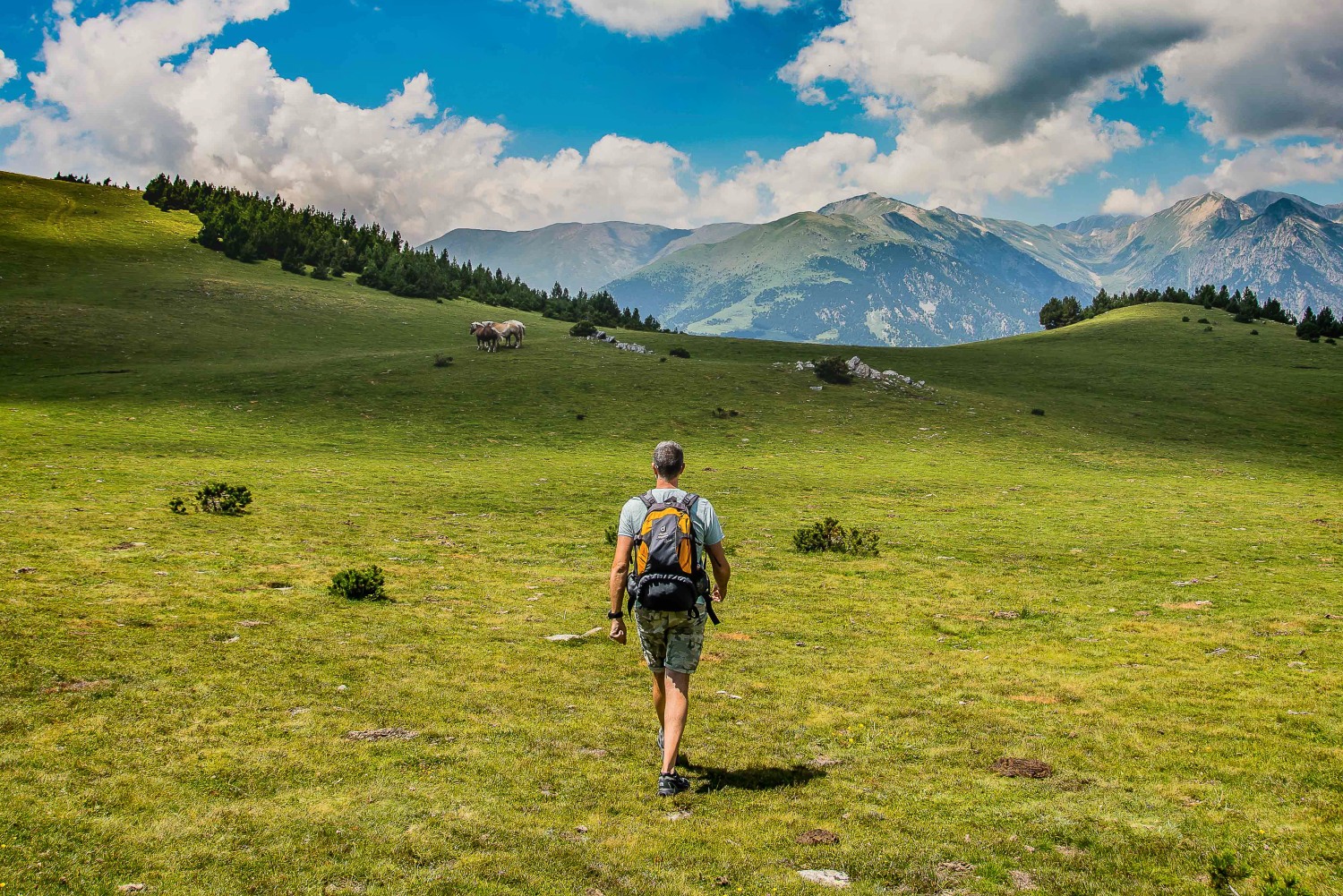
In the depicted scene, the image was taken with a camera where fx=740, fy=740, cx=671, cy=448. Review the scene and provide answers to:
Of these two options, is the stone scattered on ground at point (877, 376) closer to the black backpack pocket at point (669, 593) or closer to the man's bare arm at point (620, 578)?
the man's bare arm at point (620, 578)

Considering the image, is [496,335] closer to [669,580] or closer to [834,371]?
[834,371]

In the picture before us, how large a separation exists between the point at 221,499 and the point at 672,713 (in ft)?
64.5

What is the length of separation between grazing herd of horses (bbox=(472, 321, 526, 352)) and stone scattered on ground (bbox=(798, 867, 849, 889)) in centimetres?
6473

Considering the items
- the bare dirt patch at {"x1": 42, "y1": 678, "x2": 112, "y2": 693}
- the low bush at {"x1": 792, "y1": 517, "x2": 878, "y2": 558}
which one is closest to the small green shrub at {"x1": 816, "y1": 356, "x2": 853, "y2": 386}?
the low bush at {"x1": 792, "y1": 517, "x2": 878, "y2": 558}

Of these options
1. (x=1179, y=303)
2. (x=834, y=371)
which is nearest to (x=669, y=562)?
(x=834, y=371)

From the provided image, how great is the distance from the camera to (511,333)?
71.4m

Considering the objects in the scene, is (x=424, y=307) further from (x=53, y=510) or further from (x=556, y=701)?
(x=556, y=701)

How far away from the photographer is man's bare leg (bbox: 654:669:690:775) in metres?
8.80

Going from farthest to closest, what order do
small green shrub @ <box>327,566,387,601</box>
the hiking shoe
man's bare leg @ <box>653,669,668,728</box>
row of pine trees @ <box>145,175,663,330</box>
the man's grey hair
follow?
row of pine trees @ <box>145,175,663,330</box>, small green shrub @ <box>327,566,387,601</box>, man's bare leg @ <box>653,669,668,728</box>, the man's grey hair, the hiking shoe

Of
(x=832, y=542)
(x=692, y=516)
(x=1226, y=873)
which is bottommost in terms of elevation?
(x=832, y=542)

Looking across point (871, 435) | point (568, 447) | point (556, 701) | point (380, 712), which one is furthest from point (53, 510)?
point (871, 435)

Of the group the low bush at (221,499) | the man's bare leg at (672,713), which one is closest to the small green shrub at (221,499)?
the low bush at (221,499)

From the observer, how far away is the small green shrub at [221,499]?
22328mm

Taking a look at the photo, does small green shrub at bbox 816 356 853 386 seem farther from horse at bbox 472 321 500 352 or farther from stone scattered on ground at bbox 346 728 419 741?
stone scattered on ground at bbox 346 728 419 741
